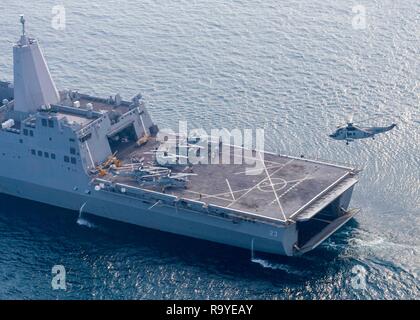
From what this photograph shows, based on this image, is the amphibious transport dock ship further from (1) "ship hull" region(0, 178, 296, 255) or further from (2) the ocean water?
(2) the ocean water

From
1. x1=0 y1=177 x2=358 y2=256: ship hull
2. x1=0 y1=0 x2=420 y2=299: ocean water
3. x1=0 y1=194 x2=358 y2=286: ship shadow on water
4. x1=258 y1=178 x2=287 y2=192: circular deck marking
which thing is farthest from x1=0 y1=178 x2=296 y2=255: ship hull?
x1=258 y1=178 x2=287 y2=192: circular deck marking

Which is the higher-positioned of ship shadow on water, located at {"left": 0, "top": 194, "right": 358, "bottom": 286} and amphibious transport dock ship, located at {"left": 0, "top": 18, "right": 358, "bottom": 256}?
amphibious transport dock ship, located at {"left": 0, "top": 18, "right": 358, "bottom": 256}

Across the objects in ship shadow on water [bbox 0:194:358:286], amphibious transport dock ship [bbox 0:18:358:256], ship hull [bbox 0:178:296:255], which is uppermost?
amphibious transport dock ship [bbox 0:18:358:256]

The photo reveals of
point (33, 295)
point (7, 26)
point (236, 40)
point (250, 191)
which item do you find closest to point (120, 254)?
point (33, 295)

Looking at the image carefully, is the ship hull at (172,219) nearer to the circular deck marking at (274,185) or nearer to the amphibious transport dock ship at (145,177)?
the amphibious transport dock ship at (145,177)

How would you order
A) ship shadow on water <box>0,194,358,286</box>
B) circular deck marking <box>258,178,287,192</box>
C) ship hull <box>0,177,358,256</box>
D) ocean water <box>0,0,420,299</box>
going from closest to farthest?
ocean water <box>0,0,420,299</box> < ship shadow on water <box>0,194,358,286</box> < ship hull <box>0,177,358,256</box> < circular deck marking <box>258,178,287,192</box>

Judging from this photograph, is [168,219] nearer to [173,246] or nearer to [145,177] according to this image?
[173,246]
